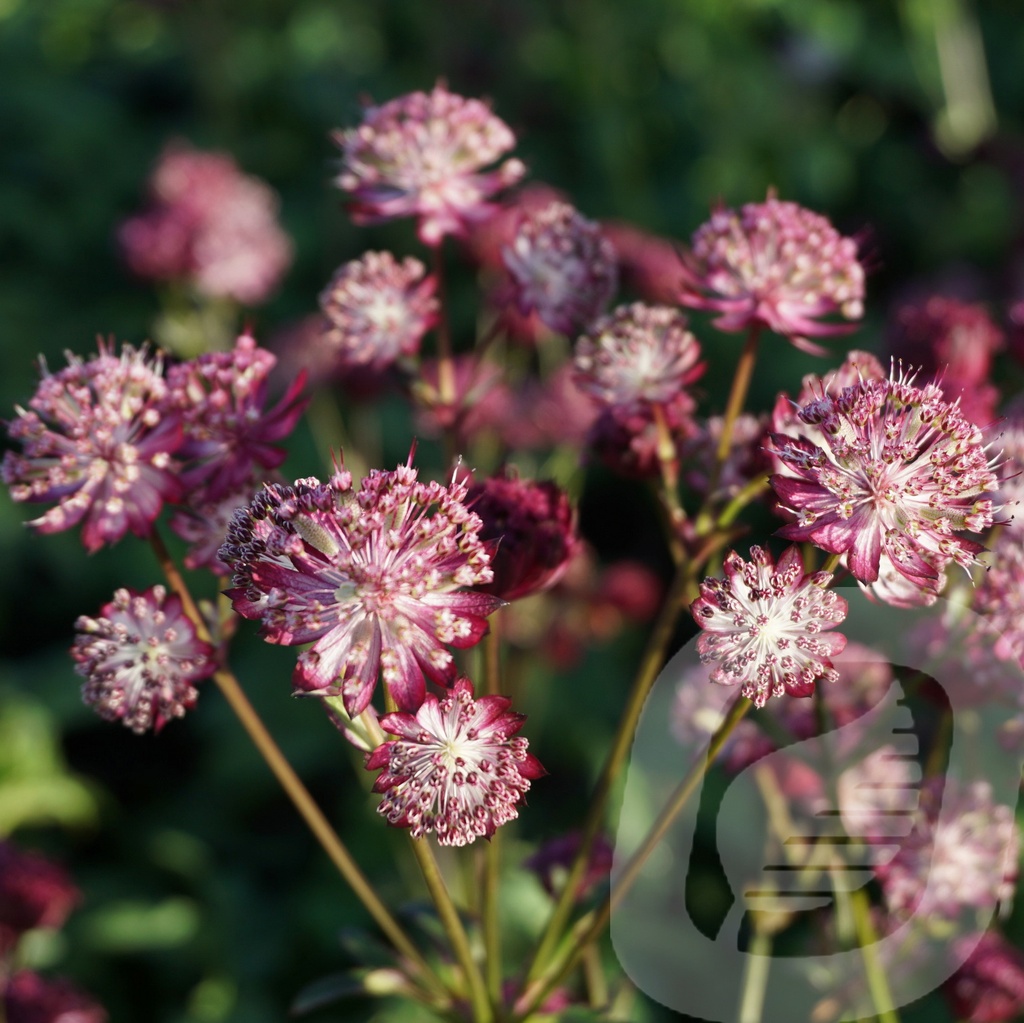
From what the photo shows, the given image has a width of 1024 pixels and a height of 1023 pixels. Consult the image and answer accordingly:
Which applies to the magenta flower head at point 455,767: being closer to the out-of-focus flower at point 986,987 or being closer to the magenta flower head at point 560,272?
the magenta flower head at point 560,272

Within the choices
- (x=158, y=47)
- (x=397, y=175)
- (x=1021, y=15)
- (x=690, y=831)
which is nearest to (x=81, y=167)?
(x=158, y=47)

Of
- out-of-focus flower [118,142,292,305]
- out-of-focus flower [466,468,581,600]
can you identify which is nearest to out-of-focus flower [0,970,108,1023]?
out-of-focus flower [466,468,581,600]

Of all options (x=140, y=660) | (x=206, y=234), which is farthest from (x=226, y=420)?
(x=206, y=234)

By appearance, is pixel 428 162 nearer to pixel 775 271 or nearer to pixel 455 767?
pixel 775 271

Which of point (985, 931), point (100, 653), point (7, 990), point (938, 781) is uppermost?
point (100, 653)

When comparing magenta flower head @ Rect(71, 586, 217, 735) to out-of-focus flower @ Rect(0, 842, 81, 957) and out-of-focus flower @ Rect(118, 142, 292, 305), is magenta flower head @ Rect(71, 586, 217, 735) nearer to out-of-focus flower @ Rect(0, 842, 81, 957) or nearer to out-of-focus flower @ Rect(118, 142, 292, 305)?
out-of-focus flower @ Rect(0, 842, 81, 957)

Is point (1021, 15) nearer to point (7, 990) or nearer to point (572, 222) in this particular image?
point (572, 222)

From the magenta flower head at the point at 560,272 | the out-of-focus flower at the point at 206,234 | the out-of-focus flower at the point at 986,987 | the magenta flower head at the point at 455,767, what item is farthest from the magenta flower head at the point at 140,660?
the out-of-focus flower at the point at 206,234
